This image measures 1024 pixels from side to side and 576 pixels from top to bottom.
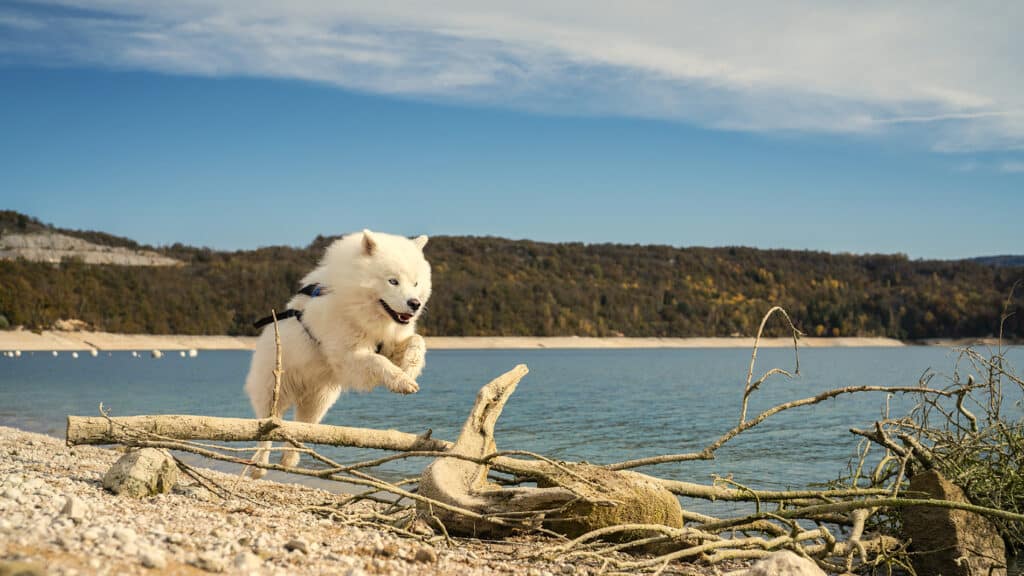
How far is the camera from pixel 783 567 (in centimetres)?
438

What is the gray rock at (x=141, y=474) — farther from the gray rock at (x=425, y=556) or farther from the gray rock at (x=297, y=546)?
the gray rock at (x=425, y=556)

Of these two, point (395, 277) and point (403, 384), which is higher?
point (395, 277)

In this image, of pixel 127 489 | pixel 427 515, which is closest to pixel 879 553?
pixel 427 515

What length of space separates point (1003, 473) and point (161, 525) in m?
6.25

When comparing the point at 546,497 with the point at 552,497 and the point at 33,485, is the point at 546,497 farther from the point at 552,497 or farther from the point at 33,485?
the point at 33,485

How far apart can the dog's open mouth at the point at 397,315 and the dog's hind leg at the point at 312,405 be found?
1.22 m

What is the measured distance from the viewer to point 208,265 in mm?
102000

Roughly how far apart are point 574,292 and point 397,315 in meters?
111

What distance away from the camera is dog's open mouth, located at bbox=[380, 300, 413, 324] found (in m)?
5.62

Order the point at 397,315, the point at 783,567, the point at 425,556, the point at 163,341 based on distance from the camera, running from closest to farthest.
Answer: the point at 783,567 < the point at 425,556 < the point at 397,315 < the point at 163,341

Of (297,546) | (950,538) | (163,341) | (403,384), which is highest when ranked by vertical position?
(403,384)

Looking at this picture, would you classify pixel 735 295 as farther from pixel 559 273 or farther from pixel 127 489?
pixel 127 489

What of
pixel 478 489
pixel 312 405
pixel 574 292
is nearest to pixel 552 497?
pixel 478 489

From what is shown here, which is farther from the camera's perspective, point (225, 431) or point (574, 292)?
point (574, 292)
